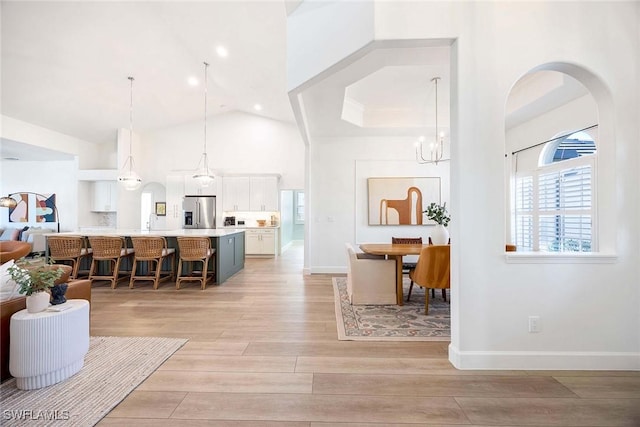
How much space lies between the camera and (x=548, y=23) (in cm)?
227

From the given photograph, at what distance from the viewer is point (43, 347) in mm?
1917

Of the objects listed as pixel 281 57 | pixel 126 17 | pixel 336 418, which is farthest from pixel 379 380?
pixel 126 17

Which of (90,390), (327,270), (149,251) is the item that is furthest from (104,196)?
(90,390)

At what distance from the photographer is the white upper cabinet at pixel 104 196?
8695mm

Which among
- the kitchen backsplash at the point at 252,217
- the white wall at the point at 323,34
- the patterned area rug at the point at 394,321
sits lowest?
the patterned area rug at the point at 394,321

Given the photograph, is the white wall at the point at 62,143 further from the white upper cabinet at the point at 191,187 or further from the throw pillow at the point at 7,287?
the throw pillow at the point at 7,287

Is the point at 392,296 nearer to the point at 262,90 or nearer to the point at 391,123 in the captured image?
the point at 391,123

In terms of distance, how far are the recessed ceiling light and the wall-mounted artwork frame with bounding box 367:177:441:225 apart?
3393 mm

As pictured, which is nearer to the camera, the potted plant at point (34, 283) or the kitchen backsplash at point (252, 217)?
the potted plant at point (34, 283)

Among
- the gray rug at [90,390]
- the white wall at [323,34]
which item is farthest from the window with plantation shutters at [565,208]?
the gray rug at [90,390]

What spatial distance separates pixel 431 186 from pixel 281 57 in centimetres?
369

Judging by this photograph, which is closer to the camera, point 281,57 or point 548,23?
point 548,23

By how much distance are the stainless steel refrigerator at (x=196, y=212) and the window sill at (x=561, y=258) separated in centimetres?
790

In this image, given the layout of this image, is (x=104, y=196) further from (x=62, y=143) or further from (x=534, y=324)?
(x=534, y=324)
